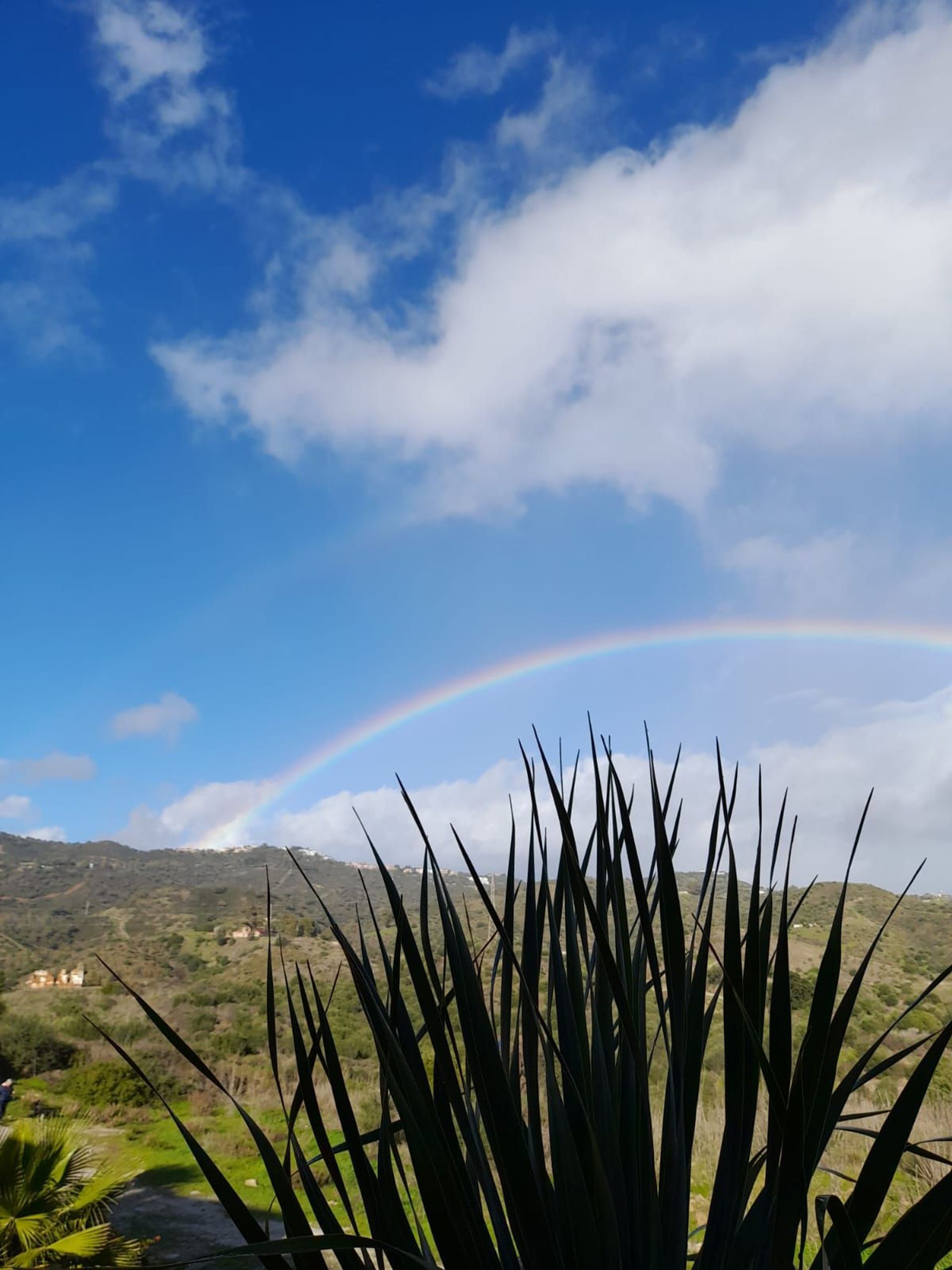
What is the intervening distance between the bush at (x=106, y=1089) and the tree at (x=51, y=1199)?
34.5 feet

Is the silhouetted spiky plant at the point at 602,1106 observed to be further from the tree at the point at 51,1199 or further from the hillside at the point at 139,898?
the hillside at the point at 139,898

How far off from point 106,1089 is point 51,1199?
11641 millimetres

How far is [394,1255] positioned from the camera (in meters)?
1.19

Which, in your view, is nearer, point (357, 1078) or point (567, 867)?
point (567, 867)

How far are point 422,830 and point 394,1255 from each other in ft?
2.08

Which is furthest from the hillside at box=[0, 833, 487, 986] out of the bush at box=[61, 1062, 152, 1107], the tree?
the tree

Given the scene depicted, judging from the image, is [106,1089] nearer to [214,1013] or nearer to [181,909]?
[214,1013]

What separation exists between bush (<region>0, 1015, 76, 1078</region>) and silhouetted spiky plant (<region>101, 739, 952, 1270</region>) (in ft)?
63.4

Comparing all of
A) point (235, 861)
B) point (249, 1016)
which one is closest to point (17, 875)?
point (235, 861)

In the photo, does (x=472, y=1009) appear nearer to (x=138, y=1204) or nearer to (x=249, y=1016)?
(x=138, y=1204)

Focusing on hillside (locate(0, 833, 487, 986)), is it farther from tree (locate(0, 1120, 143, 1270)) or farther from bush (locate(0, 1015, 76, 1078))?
tree (locate(0, 1120, 143, 1270))

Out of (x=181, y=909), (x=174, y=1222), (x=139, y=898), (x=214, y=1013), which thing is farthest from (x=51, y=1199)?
(x=139, y=898)

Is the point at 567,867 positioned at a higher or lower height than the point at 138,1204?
higher

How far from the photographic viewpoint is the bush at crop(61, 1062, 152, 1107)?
15.1 metres
